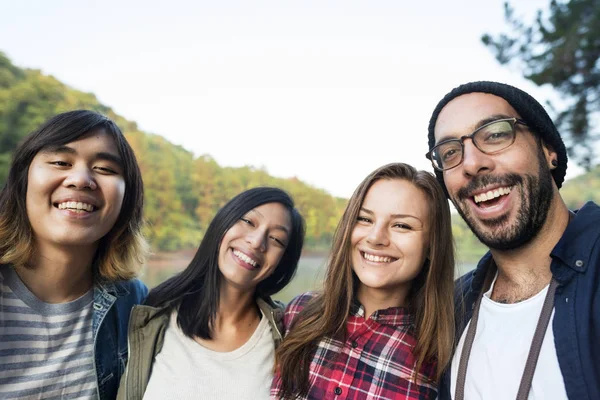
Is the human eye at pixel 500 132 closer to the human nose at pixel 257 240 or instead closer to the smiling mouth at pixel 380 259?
the smiling mouth at pixel 380 259

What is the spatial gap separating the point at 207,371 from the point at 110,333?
0.48 meters

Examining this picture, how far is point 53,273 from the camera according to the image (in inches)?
69.6

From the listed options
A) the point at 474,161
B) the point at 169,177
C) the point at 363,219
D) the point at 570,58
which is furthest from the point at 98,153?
the point at 169,177

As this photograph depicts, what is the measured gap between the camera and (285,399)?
1789 mm

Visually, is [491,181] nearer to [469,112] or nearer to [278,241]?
[469,112]

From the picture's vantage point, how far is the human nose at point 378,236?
5.90 ft

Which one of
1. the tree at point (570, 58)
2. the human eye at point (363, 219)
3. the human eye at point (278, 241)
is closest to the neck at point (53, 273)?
the human eye at point (278, 241)

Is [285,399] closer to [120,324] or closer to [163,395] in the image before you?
[163,395]

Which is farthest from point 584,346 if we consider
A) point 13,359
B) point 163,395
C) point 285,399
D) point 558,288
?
point 13,359

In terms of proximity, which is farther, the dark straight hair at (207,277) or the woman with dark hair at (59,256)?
the dark straight hair at (207,277)

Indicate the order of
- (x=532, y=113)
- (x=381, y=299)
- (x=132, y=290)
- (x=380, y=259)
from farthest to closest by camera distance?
(x=132, y=290), (x=381, y=299), (x=380, y=259), (x=532, y=113)

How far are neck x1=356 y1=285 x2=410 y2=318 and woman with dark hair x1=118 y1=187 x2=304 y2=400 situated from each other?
0.49 metres

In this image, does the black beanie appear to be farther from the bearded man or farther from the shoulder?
the shoulder

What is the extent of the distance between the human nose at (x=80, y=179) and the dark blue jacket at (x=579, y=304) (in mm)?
1812
